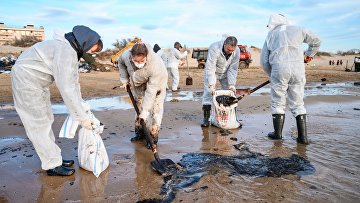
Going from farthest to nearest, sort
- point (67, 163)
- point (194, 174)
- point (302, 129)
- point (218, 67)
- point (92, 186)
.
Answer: point (218, 67)
point (302, 129)
point (67, 163)
point (194, 174)
point (92, 186)

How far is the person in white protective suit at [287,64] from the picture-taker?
16.2ft

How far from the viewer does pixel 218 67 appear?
6.32 meters

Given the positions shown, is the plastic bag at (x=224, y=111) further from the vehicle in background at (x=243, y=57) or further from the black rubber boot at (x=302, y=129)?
the vehicle in background at (x=243, y=57)

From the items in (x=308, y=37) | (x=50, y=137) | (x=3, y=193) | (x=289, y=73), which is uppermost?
(x=308, y=37)

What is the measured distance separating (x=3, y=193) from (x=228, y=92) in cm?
400

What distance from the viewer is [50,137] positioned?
371 cm

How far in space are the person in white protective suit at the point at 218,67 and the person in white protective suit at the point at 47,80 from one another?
2822mm

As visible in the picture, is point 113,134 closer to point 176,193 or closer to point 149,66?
point 149,66

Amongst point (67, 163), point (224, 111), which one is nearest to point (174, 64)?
point (224, 111)

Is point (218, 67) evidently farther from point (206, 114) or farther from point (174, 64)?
point (174, 64)

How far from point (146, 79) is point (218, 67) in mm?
2051

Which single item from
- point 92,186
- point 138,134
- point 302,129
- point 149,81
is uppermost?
point 149,81

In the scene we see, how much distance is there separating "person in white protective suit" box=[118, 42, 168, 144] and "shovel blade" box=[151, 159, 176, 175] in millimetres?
779

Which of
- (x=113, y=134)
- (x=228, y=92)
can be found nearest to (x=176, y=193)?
(x=113, y=134)
